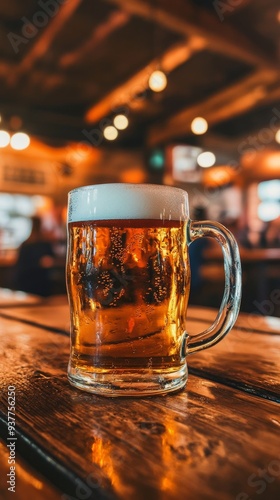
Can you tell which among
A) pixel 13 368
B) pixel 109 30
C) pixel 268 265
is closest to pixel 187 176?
pixel 268 265

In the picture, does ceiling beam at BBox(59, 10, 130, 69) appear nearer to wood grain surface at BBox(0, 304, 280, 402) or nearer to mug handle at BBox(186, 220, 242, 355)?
wood grain surface at BBox(0, 304, 280, 402)

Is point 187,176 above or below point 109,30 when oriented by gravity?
Result: below

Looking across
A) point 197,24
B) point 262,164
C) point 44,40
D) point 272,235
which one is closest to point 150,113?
point 262,164

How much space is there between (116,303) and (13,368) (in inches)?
8.2

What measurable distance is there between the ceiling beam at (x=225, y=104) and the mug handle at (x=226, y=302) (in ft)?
18.7

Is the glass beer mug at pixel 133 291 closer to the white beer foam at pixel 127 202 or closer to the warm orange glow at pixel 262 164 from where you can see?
the white beer foam at pixel 127 202

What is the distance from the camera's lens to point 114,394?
1.82 ft

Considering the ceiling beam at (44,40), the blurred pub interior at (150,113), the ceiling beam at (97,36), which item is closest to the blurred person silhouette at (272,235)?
the blurred pub interior at (150,113)

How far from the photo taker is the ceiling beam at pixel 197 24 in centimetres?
407

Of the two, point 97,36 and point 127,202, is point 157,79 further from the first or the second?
point 127,202

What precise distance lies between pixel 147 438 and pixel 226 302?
0.26 metres

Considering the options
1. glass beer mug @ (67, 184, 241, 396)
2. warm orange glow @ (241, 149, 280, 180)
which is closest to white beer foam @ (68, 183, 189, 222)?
glass beer mug @ (67, 184, 241, 396)

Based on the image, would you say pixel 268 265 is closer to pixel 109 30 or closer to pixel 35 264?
pixel 35 264

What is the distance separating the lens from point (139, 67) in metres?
6.12
